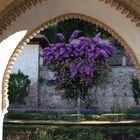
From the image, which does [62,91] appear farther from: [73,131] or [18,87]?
[73,131]

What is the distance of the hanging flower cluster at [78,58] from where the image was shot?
45.2ft

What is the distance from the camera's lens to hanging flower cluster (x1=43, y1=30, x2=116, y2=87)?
13.8 meters

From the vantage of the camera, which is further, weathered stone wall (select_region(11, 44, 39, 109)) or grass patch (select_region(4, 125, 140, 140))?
weathered stone wall (select_region(11, 44, 39, 109))

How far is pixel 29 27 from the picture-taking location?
510cm

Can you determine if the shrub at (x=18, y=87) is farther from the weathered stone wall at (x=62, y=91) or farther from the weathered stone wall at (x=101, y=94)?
the weathered stone wall at (x=101, y=94)

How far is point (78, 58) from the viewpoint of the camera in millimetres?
13867

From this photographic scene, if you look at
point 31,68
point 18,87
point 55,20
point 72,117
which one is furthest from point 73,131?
point 55,20

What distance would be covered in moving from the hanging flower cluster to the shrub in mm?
996

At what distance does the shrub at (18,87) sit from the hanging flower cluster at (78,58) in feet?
3.27

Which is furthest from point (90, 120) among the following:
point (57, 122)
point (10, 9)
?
point (10, 9)

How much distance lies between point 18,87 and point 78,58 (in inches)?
83.8

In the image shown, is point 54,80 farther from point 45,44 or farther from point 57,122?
point 57,122

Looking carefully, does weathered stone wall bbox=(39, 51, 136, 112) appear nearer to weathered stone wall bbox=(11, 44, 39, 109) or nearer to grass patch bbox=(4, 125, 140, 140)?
weathered stone wall bbox=(11, 44, 39, 109)

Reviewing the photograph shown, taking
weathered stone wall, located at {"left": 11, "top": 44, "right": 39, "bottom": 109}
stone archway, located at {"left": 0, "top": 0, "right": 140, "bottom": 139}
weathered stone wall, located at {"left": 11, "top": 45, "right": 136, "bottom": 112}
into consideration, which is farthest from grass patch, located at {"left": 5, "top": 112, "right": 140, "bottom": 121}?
stone archway, located at {"left": 0, "top": 0, "right": 140, "bottom": 139}
